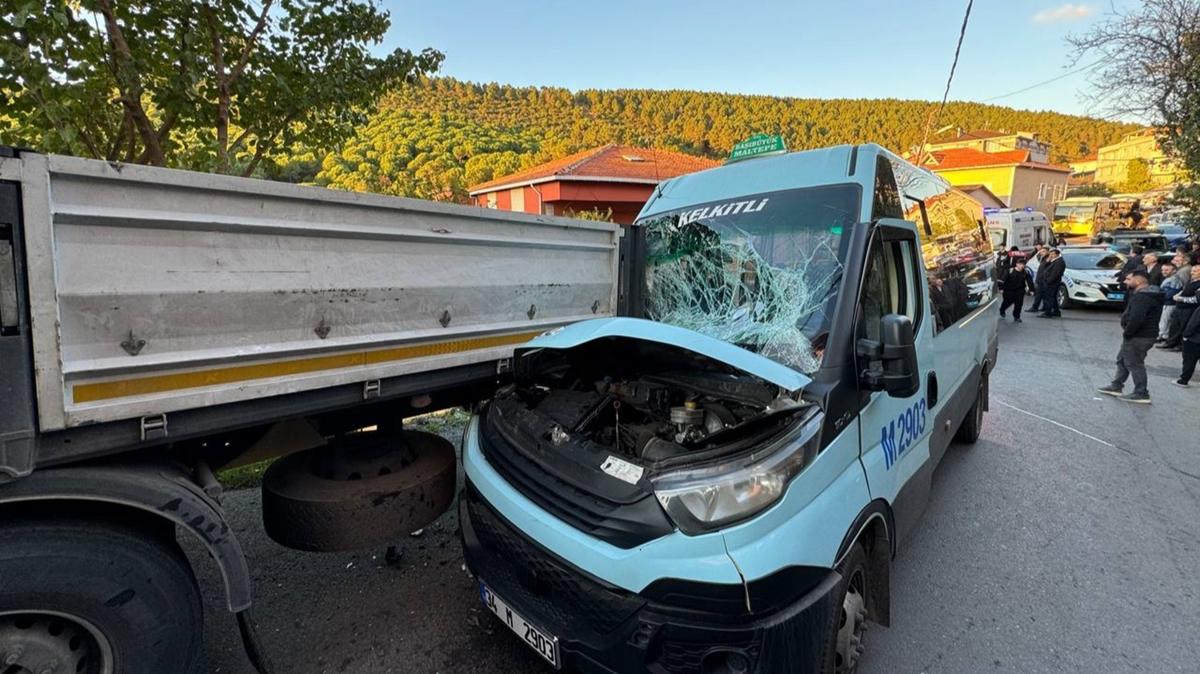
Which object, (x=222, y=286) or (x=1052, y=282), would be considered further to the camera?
(x=1052, y=282)

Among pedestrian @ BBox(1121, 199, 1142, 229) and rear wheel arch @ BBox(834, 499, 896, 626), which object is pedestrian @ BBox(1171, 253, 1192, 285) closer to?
rear wheel arch @ BBox(834, 499, 896, 626)

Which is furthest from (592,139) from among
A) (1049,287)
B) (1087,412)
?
(1087,412)

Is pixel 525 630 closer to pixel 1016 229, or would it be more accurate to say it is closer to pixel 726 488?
pixel 726 488

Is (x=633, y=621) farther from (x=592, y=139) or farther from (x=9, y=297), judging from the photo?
(x=592, y=139)

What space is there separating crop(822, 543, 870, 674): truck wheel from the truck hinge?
8.08 feet

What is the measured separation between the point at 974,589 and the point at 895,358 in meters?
1.88

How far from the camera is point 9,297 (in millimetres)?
1461

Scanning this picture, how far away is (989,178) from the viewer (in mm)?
46438

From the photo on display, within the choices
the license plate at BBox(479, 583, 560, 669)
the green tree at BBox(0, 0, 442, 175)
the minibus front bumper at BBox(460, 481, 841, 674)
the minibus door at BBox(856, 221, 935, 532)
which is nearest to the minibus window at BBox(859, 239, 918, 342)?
the minibus door at BBox(856, 221, 935, 532)

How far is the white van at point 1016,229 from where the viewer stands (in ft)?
64.2

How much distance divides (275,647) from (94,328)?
1.80m

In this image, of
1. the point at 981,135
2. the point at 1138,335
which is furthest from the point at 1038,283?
the point at 981,135

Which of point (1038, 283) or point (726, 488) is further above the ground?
point (726, 488)

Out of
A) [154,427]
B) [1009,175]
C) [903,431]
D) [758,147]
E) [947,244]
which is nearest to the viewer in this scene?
[154,427]
